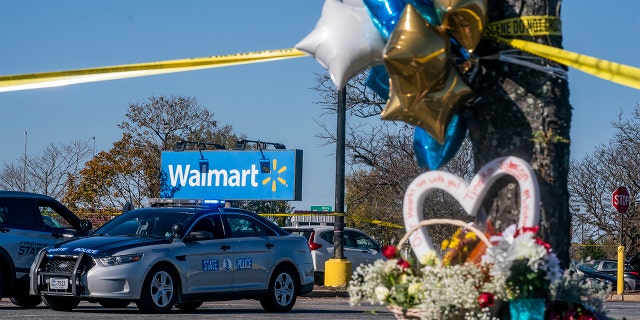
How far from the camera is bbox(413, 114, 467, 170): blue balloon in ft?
16.3

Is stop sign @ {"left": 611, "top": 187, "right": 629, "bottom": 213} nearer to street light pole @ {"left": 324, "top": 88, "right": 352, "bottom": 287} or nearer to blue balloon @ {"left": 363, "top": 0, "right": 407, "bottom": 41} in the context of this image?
street light pole @ {"left": 324, "top": 88, "right": 352, "bottom": 287}

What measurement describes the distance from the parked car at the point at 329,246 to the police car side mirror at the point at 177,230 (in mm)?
8904

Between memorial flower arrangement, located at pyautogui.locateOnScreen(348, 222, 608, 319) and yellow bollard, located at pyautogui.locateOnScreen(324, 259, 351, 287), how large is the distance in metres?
17.5

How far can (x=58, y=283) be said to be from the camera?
1369 centimetres

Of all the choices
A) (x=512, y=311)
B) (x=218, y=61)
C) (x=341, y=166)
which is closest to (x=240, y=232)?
(x=341, y=166)

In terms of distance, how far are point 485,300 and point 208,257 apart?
10.4 metres

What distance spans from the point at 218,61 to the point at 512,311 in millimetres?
2128

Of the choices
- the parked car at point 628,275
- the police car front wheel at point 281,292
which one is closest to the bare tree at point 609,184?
the parked car at point 628,275

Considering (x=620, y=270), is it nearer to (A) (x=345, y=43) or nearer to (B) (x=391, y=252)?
(B) (x=391, y=252)

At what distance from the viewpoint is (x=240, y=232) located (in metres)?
15.2

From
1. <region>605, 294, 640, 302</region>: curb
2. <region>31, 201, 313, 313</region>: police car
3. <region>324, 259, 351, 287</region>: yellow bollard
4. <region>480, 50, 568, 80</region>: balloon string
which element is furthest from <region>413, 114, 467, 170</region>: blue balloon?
<region>605, 294, 640, 302</region>: curb

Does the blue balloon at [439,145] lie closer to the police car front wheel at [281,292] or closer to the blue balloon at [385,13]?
the blue balloon at [385,13]

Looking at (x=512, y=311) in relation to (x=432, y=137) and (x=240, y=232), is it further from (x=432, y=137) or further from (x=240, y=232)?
(x=240, y=232)

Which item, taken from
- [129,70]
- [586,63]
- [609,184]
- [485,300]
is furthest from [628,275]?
[485,300]
